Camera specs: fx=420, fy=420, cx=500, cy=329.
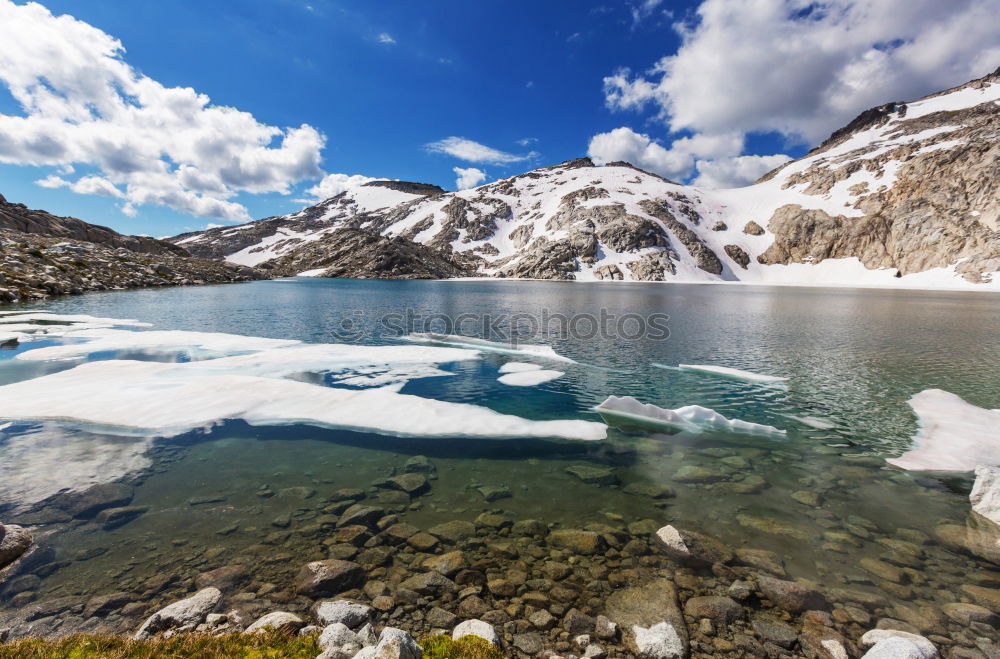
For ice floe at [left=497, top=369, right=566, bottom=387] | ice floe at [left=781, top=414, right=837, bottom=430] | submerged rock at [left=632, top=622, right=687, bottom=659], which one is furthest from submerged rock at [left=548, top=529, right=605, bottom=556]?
ice floe at [left=781, top=414, right=837, bottom=430]

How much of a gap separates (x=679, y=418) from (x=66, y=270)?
86391 millimetres

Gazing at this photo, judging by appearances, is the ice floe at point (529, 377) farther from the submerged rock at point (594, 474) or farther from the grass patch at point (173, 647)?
the grass patch at point (173, 647)

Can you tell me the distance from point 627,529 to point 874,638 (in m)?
4.15

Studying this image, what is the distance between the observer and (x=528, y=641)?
20.9ft

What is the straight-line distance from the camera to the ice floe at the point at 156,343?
77.6 ft

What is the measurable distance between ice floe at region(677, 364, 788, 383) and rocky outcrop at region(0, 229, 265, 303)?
70.4 meters

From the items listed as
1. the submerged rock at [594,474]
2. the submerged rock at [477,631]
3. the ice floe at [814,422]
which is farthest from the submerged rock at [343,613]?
the ice floe at [814,422]

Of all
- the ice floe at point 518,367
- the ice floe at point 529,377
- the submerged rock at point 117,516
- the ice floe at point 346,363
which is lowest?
the submerged rock at point 117,516

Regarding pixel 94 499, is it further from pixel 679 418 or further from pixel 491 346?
pixel 491 346

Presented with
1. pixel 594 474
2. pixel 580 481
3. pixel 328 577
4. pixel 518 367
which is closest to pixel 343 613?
pixel 328 577

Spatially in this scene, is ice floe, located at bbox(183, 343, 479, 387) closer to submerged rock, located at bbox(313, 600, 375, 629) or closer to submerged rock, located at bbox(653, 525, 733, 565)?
submerged rock, located at bbox(313, 600, 375, 629)

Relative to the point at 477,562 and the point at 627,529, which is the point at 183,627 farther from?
the point at 627,529

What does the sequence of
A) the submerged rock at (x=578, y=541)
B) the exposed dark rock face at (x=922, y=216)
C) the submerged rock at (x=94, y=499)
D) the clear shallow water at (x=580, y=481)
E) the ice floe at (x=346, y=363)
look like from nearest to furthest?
1. the clear shallow water at (x=580, y=481)
2. the submerged rock at (x=578, y=541)
3. the submerged rock at (x=94, y=499)
4. the ice floe at (x=346, y=363)
5. the exposed dark rock face at (x=922, y=216)

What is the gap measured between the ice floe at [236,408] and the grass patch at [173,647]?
9.05 metres
